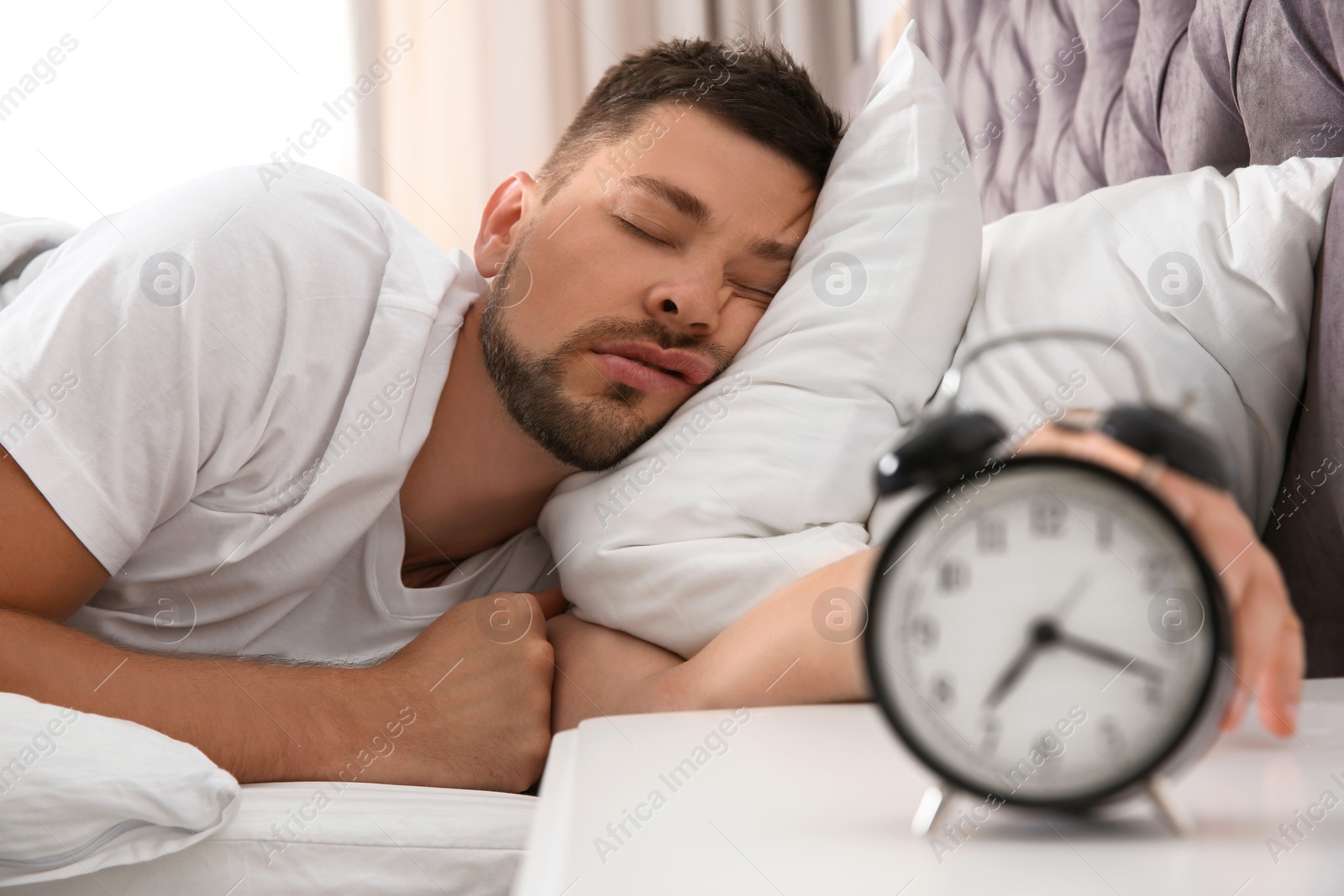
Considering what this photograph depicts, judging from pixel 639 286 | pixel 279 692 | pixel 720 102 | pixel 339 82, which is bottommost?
pixel 279 692

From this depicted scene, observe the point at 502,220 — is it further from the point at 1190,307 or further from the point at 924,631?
the point at 924,631

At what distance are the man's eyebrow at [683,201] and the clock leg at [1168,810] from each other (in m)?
0.84

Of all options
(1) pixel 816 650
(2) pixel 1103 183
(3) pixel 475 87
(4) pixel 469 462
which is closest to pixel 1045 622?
(1) pixel 816 650

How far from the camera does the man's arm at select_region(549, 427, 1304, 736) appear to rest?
33 centimetres

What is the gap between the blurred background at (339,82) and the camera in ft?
7.84

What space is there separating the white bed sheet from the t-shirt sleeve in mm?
356

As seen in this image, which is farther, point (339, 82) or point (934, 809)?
point (339, 82)

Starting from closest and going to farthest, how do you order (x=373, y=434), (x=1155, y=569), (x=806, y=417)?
(x=1155, y=569)
(x=806, y=417)
(x=373, y=434)

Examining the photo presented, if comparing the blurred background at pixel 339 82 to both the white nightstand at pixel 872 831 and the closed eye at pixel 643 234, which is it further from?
the white nightstand at pixel 872 831

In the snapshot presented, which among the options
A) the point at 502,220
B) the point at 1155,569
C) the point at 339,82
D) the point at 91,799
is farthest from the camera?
the point at 339,82

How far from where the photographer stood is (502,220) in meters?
1.32

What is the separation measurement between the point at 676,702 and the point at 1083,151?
1.16 metres

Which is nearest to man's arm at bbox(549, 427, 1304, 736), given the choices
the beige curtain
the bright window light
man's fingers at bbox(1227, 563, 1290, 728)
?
man's fingers at bbox(1227, 563, 1290, 728)

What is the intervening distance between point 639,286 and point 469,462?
1.05ft
